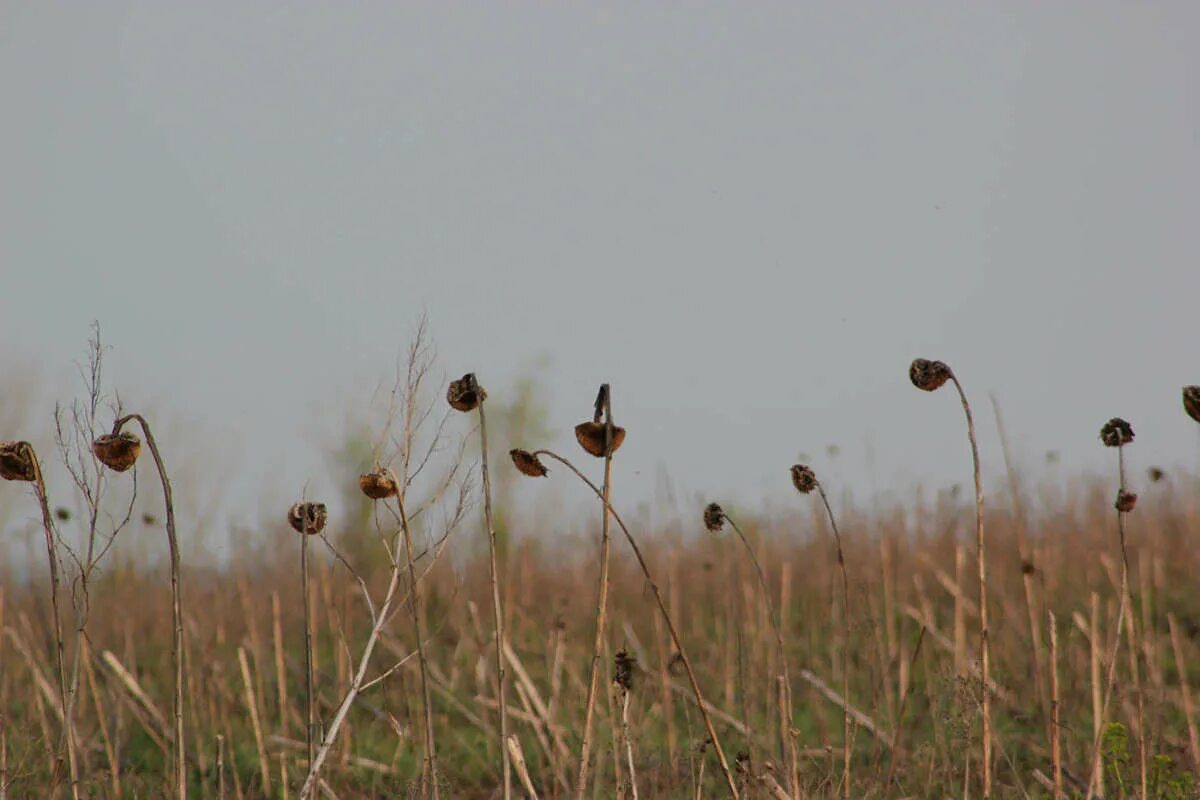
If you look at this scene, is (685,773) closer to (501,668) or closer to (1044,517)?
(501,668)

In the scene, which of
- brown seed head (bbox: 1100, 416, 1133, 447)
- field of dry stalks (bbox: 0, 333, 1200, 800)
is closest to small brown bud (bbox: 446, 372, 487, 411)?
field of dry stalks (bbox: 0, 333, 1200, 800)

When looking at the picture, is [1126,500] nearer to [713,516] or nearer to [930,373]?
[930,373]

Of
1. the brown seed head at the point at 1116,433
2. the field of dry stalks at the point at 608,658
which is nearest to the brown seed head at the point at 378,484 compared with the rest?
the field of dry stalks at the point at 608,658

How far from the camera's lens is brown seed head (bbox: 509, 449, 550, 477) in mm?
2852

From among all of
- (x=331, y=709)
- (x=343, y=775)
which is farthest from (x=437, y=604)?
(x=343, y=775)

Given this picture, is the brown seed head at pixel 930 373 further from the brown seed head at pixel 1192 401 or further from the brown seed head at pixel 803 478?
the brown seed head at pixel 1192 401

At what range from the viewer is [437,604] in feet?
28.2

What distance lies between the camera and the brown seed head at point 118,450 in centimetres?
285

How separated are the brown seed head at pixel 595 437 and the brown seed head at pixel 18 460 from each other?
1316mm

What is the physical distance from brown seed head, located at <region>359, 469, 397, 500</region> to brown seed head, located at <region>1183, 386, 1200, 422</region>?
2108 mm

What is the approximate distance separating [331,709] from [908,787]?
10.0 ft

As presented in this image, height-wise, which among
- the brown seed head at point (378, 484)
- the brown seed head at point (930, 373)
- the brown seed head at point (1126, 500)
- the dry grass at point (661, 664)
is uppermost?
the brown seed head at point (930, 373)

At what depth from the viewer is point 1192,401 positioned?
3230 millimetres

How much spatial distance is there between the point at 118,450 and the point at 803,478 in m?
1.85
